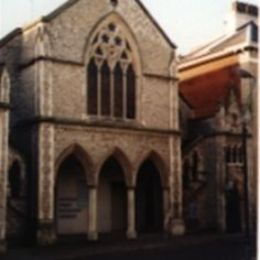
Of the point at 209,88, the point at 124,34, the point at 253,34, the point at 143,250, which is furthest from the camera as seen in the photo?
the point at 209,88

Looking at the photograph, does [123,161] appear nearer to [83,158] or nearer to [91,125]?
[83,158]

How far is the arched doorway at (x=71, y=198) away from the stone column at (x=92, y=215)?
4.26 ft

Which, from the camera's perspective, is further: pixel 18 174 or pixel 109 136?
pixel 109 136

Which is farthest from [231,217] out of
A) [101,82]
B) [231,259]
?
[231,259]

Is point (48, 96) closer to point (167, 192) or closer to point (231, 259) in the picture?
point (167, 192)

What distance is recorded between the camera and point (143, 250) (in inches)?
808

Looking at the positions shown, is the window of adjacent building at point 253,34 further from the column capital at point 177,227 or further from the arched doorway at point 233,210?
the column capital at point 177,227

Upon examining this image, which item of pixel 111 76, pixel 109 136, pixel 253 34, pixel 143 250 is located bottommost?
pixel 143 250

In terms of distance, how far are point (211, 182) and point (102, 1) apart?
8.45 meters

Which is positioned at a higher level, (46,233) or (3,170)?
(3,170)

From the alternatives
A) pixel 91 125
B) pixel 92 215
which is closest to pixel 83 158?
pixel 91 125

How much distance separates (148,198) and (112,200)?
153 cm

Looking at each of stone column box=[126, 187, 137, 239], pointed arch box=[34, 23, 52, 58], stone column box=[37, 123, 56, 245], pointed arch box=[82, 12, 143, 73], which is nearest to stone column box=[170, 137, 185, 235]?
stone column box=[126, 187, 137, 239]

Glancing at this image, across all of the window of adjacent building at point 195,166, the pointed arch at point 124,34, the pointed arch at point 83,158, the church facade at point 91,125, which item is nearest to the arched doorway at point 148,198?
the church facade at point 91,125
